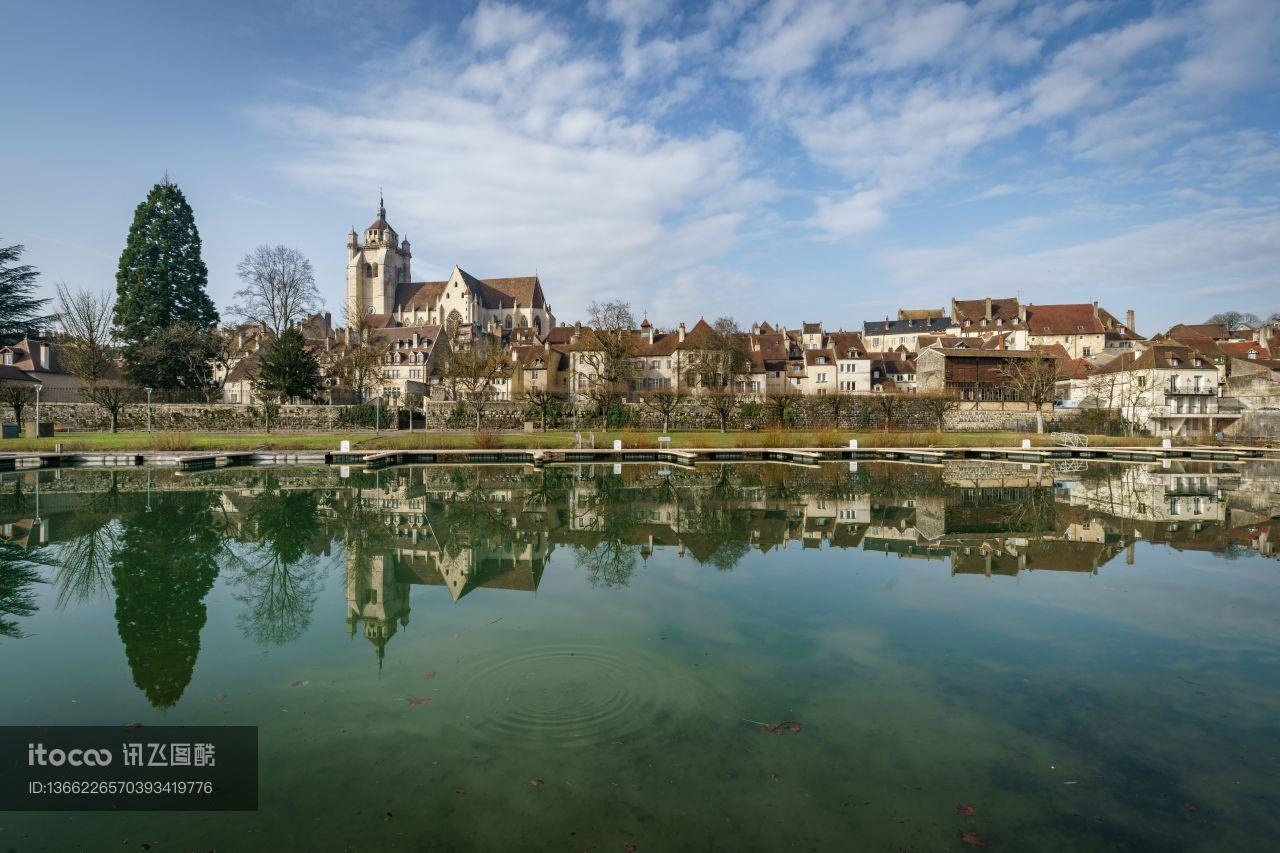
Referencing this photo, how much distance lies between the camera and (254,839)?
485 cm

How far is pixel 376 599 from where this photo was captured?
10.9m

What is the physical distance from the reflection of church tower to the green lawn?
22858 millimetres

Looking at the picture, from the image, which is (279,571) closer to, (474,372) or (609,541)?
(609,541)

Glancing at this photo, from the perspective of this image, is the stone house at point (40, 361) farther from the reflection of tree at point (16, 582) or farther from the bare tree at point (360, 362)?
the reflection of tree at point (16, 582)

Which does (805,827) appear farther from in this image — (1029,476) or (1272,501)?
(1029,476)

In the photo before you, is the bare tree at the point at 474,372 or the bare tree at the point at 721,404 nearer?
the bare tree at the point at 721,404

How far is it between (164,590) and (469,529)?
6.25 m

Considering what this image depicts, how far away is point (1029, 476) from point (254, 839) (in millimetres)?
29691

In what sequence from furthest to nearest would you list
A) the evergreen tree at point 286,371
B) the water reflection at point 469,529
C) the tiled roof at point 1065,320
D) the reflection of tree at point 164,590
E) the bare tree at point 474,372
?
1. the tiled roof at point 1065,320
2. the bare tree at point 474,372
3. the evergreen tree at point 286,371
4. the water reflection at point 469,529
5. the reflection of tree at point 164,590

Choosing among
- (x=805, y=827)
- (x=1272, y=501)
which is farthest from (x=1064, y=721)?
(x=1272, y=501)

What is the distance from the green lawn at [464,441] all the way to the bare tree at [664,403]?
506 centimetres

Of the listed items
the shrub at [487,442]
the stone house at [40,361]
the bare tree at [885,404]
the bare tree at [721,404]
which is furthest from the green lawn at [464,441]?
the stone house at [40,361]

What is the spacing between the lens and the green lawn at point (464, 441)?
34562mm

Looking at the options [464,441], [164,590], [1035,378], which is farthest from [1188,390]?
[164,590]
